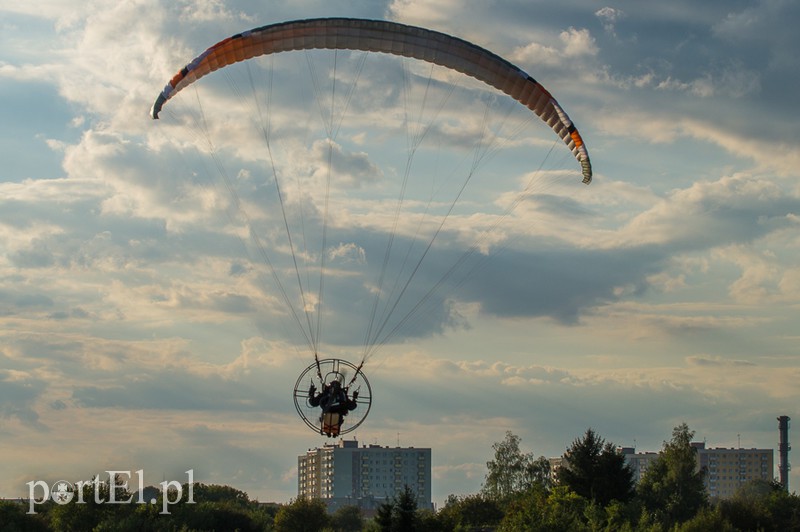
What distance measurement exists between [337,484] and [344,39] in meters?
171

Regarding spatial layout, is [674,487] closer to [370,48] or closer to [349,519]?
[349,519]

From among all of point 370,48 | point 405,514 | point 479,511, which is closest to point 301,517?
point 479,511

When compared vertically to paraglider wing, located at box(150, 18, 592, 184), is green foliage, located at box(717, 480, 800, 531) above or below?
below

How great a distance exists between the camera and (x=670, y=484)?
77.0 m

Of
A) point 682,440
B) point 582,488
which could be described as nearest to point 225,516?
point 582,488

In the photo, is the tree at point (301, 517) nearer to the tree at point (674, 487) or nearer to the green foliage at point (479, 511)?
the green foliage at point (479, 511)

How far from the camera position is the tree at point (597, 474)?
62406 mm

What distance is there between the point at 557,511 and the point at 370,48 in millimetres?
24576

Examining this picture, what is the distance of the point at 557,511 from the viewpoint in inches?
2005

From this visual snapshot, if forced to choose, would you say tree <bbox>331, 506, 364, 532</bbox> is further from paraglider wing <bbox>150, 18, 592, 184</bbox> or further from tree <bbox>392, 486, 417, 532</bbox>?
paraglider wing <bbox>150, 18, 592, 184</bbox>

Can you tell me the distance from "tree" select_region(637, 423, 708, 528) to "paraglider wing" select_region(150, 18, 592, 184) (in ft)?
138

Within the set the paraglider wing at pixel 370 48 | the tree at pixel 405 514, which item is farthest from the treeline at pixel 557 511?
the paraglider wing at pixel 370 48

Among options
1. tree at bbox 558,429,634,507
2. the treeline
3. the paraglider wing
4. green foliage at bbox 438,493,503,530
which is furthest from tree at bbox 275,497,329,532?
the paraglider wing

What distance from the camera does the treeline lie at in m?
50.1
